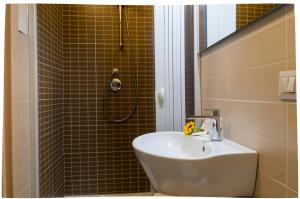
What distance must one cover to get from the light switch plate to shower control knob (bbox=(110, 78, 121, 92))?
34.5 inches

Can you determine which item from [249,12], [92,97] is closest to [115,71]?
[92,97]

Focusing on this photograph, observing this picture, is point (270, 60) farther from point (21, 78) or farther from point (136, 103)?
point (21, 78)

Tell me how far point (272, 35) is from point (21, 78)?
91 cm

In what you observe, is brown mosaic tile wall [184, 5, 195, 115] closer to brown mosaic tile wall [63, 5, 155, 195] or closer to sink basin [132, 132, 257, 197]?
brown mosaic tile wall [63, 5, 155, 195]

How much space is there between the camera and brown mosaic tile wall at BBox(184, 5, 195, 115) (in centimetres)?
128

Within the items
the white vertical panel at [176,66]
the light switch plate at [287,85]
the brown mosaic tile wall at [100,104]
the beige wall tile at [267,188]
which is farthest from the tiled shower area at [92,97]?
the light switch plate at [287,85]

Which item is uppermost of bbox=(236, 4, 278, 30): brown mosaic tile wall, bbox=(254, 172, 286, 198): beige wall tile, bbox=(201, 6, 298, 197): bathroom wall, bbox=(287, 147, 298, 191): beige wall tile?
bbox=(236, 4, 278, 30): brown mosaic tile wall

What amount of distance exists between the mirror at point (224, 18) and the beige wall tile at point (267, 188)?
0.52 metres

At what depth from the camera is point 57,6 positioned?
135 cm

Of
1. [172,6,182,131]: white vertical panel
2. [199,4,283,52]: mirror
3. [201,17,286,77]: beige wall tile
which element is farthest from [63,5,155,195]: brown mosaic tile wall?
[201,17,286,77]: beige wall tile

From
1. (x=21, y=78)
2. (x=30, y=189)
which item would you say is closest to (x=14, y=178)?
(x=30, y=189)

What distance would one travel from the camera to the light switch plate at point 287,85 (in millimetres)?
696

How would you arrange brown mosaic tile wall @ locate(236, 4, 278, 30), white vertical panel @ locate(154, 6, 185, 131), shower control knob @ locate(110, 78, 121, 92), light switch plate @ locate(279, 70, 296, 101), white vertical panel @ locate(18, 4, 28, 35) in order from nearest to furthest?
light switch plate @ locate(279, 70, 296, 101), brown mosaic tile wall @ locate(236, 4, 278, 30), white vertical panel @ locate(18, 4, 28, 35), white vertical panel @ locate(154, 6, 185, 131), shower control knob @ locate(110, 78, 121, 92)

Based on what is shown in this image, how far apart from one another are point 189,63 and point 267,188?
684mm
